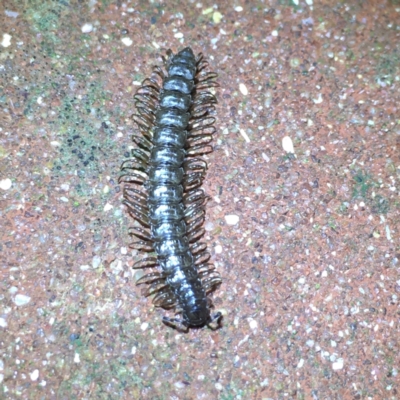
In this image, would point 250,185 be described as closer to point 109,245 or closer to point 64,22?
point 109,245

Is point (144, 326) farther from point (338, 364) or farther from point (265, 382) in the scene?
point (338, 364)

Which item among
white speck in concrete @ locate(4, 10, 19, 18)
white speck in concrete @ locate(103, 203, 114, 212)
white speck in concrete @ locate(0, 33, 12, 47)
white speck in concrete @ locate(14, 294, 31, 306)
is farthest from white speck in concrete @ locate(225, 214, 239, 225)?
white speck in concrete @ locate(4, 10, 19, 18)

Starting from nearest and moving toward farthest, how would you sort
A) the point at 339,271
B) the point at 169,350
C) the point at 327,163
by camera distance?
the point at 169,350
the point at 339,271
the point at 327,163

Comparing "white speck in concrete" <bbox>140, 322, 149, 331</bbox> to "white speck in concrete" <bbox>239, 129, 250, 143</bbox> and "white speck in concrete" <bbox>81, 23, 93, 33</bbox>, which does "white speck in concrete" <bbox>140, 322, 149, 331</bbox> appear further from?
"white speck in concrete" <bbox>81, 23, 93, 33</bbox>

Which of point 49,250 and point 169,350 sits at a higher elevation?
point 49,250

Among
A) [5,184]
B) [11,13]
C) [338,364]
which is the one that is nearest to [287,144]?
[338,364]

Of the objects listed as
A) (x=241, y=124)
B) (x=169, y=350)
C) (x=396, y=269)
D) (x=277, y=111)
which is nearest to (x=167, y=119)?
(x=241, y=124)
